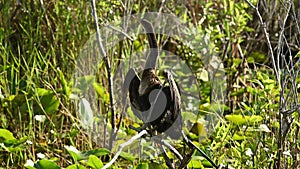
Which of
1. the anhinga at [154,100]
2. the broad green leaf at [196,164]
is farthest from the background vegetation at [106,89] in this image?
the anhinga at [154,100]

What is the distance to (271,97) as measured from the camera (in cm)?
156

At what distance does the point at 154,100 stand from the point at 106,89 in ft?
2.31

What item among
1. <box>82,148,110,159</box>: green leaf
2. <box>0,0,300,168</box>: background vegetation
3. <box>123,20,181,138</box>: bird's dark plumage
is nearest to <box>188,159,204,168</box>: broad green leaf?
<box>0,0,300,168</box>: background vegetation


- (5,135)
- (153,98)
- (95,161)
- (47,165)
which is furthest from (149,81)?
(5,135)

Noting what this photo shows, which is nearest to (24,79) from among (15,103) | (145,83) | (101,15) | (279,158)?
(15,103)

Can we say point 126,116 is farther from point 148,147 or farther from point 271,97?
point 271,97

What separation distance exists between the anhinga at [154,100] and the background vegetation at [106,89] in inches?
4.4

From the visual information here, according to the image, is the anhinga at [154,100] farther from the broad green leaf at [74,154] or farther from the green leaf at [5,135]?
the green leaf at [5,135]

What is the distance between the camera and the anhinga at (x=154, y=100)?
4.36 feet

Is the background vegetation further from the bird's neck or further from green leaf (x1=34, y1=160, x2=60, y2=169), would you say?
the bird's neck

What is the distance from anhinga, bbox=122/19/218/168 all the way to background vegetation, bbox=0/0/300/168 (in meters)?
0.11

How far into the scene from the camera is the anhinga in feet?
4.36

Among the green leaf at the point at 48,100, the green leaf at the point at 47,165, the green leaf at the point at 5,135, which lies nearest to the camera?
the green leaf at the point at 47,165

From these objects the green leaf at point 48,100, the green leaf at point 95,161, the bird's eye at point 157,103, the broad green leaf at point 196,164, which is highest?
the bird's eye at point 157,103
